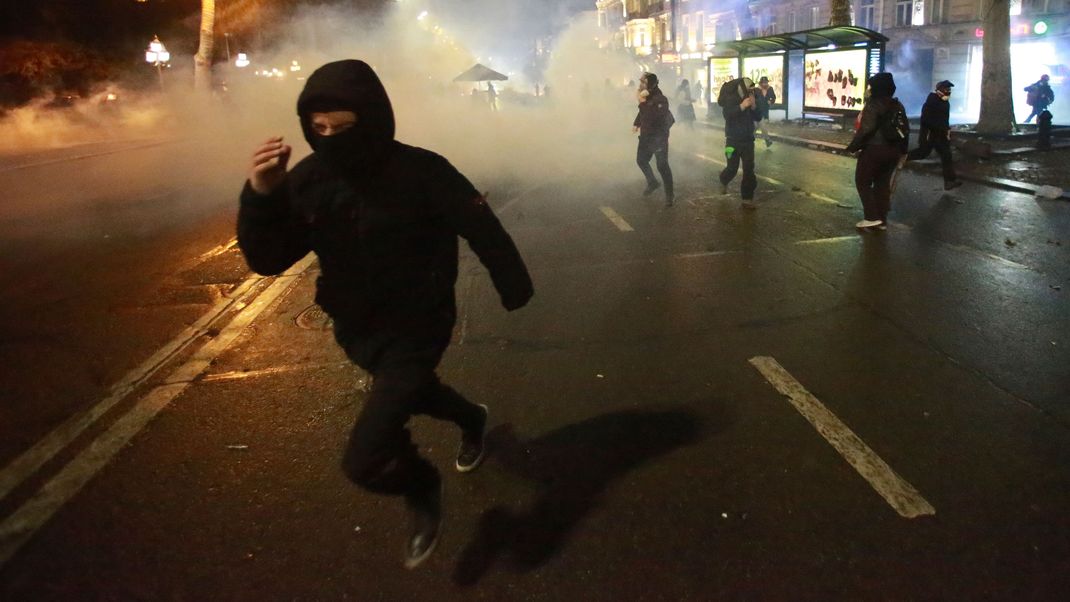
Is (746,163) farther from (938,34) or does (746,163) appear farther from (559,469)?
(938,34)

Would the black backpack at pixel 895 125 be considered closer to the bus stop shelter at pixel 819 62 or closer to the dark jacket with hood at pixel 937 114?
the dark jacket with hood at pixel 937 114

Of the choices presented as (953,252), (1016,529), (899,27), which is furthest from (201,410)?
(899,27)

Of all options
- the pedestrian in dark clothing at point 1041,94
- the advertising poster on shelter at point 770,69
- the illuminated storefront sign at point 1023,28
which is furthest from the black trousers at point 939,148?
the illuminated storefront sign at point 1023,28

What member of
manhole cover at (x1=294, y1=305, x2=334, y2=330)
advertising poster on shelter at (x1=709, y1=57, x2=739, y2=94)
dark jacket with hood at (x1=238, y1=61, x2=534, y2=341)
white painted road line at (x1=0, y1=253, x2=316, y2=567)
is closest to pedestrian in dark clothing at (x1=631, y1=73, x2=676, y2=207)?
manhole cover at (x1=294, y1=305, x2=334, y2=330)

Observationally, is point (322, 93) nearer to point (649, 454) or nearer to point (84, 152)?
point (649, 454)

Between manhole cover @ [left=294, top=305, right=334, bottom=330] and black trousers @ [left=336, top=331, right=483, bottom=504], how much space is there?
9.91 ft

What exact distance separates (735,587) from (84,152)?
83.3 feet

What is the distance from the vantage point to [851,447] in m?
3.22

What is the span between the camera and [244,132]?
26.8 meters

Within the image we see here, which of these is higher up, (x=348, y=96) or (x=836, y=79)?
(x=836, y=79)

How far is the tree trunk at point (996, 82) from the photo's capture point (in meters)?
14.9

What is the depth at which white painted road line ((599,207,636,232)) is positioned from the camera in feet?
27.2

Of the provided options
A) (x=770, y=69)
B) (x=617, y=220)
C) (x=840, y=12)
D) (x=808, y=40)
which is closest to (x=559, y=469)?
(x=617, y=220)

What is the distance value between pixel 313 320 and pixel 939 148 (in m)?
9.25
